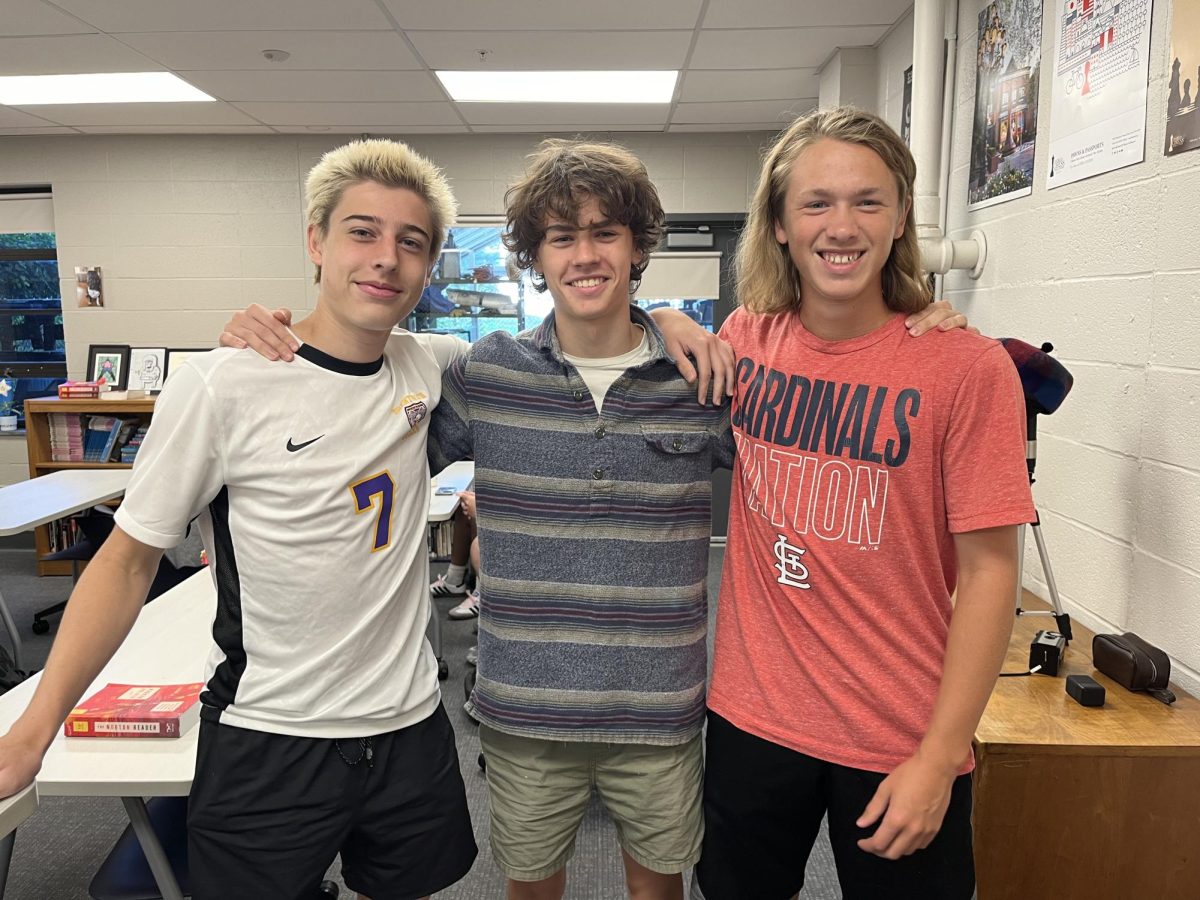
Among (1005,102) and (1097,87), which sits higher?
(1005,102)

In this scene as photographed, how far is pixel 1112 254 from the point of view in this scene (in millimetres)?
1847

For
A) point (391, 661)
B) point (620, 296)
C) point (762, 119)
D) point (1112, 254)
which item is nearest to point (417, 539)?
point (391, 661)

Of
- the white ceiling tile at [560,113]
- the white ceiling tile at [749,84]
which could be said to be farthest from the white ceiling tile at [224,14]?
the white ceiling tile at [749,84]

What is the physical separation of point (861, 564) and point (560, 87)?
12.1 feet

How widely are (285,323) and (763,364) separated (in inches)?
31.0

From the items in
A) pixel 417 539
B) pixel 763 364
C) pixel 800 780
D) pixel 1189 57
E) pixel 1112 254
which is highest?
pixel 1189 57

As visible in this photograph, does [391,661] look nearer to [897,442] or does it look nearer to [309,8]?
[897,442]

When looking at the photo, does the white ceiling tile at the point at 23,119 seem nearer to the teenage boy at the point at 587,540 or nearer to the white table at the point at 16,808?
the teenage boy at the point at 587,540

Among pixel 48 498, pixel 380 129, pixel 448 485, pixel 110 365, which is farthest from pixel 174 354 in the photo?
pixel 448 485

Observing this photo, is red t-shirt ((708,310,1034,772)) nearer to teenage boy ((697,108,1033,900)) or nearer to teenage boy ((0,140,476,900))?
teenage boy ((697,108,1033,900))

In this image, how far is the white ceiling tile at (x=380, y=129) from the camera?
4980 mm

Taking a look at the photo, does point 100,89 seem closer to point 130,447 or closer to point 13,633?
point 130,447

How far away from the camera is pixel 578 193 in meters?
1.31

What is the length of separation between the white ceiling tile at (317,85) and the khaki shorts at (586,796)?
11.6 feet
